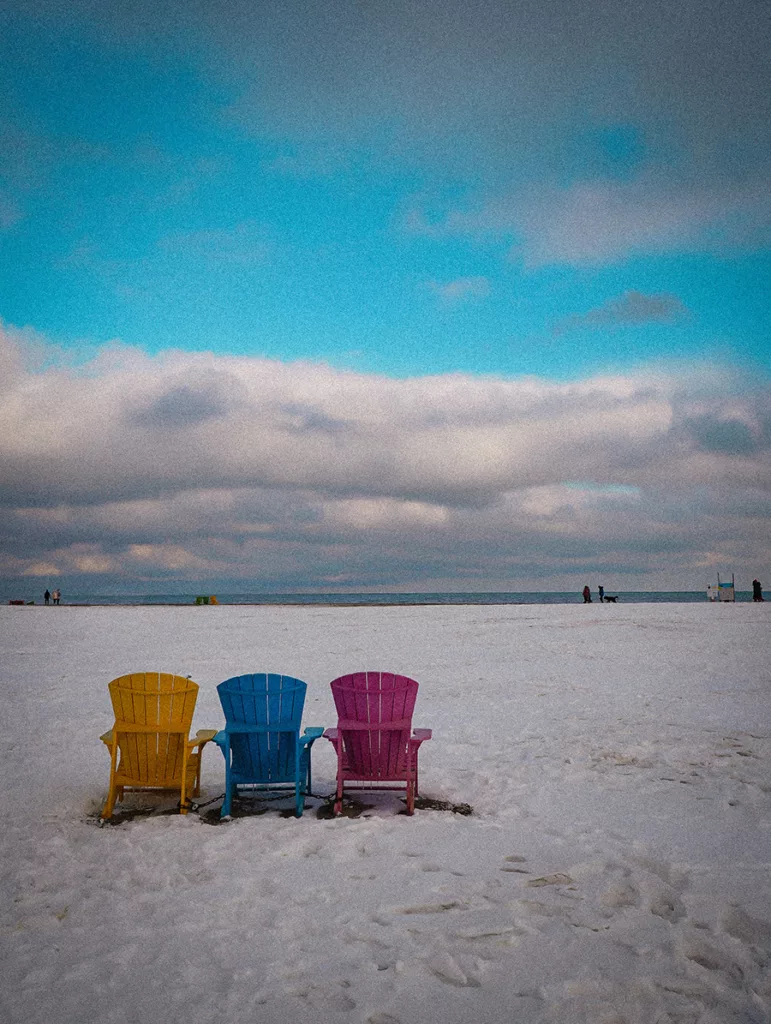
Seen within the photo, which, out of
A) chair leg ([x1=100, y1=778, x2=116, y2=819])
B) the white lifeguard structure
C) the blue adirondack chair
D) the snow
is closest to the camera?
the snow

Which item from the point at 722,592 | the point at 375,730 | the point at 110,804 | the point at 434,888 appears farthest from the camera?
the point at 722,592

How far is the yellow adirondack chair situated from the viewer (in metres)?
5.48

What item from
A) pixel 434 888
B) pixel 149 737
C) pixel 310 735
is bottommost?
pixel 434 888

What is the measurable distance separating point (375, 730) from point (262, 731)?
89 centimetres

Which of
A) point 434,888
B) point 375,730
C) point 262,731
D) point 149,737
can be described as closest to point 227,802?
point 262,731

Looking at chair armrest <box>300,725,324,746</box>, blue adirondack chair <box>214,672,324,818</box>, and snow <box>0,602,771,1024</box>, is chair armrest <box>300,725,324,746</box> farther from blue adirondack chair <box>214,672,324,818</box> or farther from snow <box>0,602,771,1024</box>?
snow <box>0,602,771,1024</box>

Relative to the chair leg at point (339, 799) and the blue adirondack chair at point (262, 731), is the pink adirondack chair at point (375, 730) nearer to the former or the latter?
the chair leg at point (339, 799)

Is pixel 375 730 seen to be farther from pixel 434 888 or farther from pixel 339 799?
pixel 434 888

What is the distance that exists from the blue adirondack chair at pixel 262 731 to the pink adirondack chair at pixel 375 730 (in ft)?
1.11

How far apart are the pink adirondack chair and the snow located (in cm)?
35

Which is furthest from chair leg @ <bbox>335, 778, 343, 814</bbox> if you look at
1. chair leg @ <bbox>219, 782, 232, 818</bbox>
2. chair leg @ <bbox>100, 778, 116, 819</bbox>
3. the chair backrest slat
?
chair leg @ <bbox>100, 778, 116, 819</bbox>

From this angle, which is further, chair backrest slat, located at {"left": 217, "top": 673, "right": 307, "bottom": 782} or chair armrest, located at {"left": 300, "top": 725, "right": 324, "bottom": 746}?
chair armrest, located at {"left": 300, "top": 725, "right": 324, "bottom": 746}

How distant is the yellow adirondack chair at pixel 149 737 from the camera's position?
5480 millimetres

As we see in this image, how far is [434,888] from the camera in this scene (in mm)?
4074
